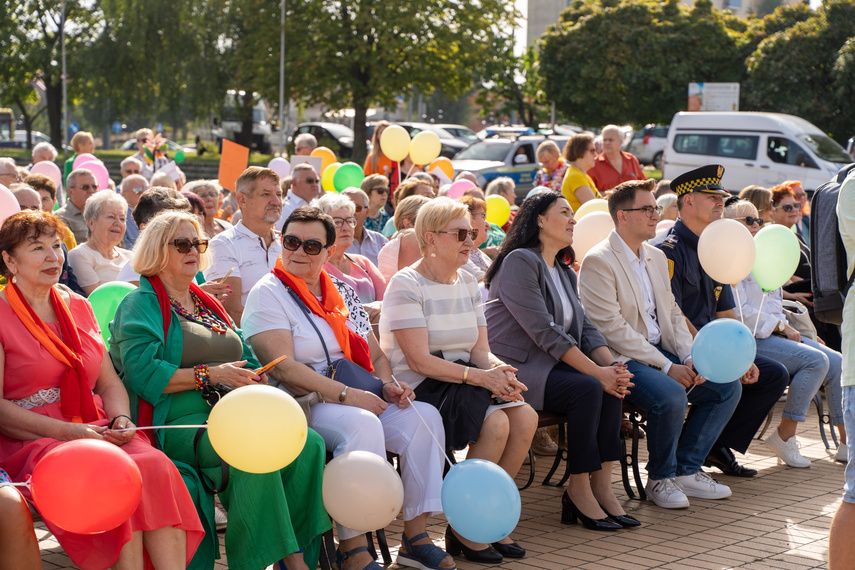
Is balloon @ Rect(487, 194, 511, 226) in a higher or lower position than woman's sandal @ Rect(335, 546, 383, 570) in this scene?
higher

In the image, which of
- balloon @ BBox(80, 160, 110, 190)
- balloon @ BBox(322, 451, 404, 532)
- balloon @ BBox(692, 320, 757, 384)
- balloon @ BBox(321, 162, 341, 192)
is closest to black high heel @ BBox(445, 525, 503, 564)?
balloon @ BBox(322, 451, 404, 532)

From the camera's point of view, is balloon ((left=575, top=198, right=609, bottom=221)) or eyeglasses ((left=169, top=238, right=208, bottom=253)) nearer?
eyeglasses ((left=169, top=238, right=208, bottom=253))

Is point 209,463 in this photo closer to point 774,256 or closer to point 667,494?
point 667,494

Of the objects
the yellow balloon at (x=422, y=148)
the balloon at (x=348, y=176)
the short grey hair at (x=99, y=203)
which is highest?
the yellow balloon at (x=422, y=148)

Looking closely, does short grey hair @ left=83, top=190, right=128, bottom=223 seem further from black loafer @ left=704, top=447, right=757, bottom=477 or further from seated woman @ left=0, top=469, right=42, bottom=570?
black loafer @ left=704, top=447, right=757, bottom=477

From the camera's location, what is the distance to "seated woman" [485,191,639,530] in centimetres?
487

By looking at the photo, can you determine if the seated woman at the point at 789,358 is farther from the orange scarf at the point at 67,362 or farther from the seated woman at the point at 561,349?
the orange scarf at the point at 67,362

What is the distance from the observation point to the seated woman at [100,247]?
5527 mm

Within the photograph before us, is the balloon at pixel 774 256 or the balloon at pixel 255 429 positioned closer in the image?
the balloon at pixel 255 429

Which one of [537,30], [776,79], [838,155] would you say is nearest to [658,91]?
[776,79]

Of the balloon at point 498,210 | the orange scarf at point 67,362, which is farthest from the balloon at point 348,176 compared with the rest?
the orange scarf at point 67,362

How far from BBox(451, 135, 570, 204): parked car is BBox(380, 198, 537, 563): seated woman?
44.4 feet

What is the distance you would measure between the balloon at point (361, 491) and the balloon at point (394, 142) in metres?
6.71

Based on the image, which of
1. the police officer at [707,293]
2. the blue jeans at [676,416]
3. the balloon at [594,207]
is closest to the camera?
the blue jeans at [676,416]
